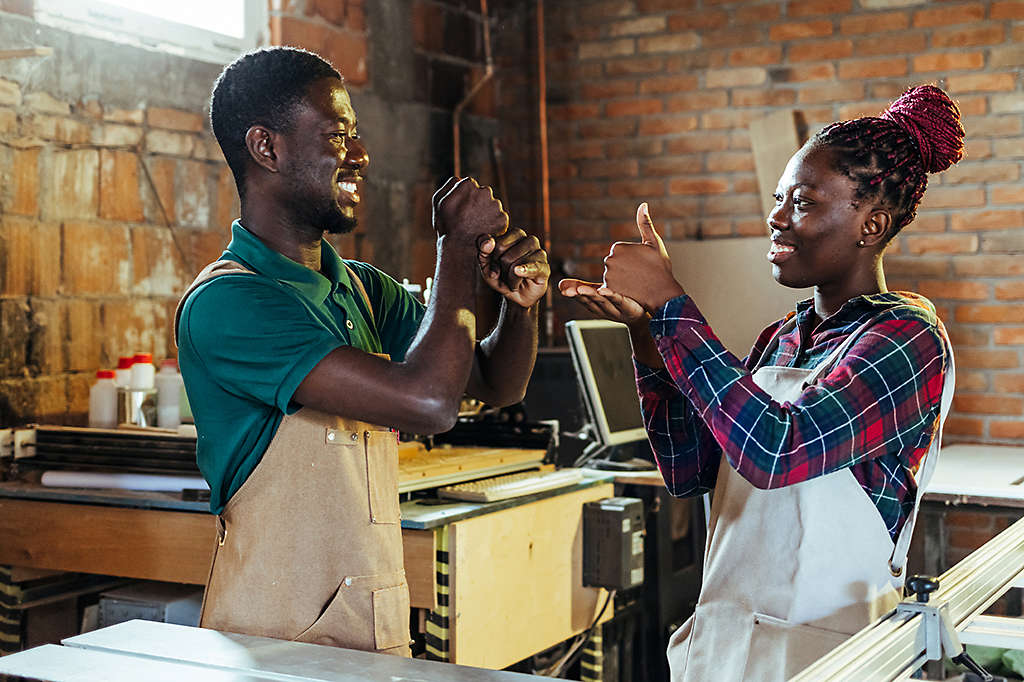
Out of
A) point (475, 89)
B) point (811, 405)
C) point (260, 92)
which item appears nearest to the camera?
point (811, 405)

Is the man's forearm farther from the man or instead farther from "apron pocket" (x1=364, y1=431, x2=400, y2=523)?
"apron pocket" (x1=364, y1=431, x2=400, y2=523)

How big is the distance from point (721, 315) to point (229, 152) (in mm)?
2934

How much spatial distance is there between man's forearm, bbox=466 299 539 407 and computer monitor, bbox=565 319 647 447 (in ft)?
4.66

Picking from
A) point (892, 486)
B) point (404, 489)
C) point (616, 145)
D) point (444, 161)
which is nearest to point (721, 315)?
point (616, 145)

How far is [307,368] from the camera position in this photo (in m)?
1.48

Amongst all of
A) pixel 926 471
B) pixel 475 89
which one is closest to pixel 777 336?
pixel 926 471

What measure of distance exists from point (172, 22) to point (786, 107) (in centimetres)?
234

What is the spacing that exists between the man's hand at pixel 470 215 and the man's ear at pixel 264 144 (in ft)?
0.84

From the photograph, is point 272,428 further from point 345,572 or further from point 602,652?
point 602,652

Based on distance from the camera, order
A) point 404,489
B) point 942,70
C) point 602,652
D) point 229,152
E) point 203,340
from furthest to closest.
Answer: point 942,70, point 602,652, point 404,489, point 229,152, point 203,340

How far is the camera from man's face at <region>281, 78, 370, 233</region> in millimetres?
1642

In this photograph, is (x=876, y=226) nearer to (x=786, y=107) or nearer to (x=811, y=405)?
(x=811, y=405)

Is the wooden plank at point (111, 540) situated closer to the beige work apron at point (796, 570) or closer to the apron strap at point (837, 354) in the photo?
the beige work apron at point (796, 570)

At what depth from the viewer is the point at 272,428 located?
5.19ft
